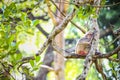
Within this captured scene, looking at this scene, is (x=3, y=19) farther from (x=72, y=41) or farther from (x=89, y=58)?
(x=72, y=41)

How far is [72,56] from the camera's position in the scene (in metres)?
2.01

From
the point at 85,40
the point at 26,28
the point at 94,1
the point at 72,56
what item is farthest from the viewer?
the point at 85,40

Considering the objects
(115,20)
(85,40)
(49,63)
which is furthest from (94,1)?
(49,63)

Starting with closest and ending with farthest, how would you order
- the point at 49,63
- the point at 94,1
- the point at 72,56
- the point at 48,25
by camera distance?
the point at 94,1
the point at 72,56
the point at 49,63
the point at 48,25

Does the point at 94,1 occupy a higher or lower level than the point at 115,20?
higher

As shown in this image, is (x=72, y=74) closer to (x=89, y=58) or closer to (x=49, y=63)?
(x=49, y=63)

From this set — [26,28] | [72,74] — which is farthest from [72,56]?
[72,74]

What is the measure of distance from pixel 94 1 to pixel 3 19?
1.73ft

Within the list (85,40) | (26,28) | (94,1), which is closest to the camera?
(26,28)

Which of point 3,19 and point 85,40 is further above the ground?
point 3,19

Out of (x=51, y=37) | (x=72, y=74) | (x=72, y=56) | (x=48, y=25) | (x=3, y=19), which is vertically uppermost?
(x=3, y=19)

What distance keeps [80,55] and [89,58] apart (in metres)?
0.57

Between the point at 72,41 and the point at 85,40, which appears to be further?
the point at 72,41

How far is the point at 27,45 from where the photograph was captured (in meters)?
7.04
